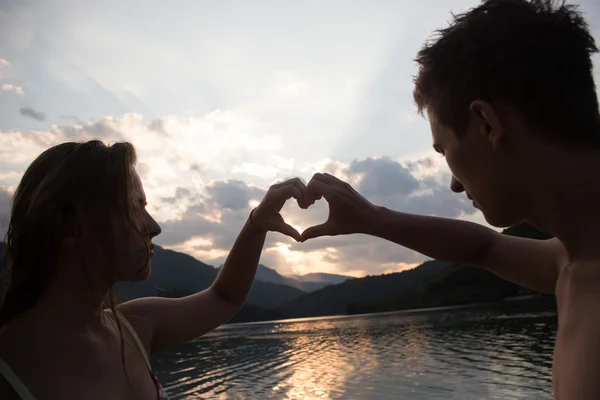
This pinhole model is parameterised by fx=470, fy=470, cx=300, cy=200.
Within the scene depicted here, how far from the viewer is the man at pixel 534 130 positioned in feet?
4.82

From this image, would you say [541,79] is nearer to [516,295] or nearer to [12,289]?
[12,289]

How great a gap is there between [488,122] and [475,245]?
0.84 m

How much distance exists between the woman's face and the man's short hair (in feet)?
4.99

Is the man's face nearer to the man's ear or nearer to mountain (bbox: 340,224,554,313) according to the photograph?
the man's ear

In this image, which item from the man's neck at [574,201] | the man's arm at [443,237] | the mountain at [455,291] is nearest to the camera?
the man's neck at [574,201]

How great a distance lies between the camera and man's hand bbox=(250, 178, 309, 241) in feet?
9.17

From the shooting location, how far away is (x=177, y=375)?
35.0 metres

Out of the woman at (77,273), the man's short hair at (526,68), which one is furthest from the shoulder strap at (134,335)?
the man's short hair at (526,68)

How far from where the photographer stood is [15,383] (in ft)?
5.88

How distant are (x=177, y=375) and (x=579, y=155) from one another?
37.4 metres

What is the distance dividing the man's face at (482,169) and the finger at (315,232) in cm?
69

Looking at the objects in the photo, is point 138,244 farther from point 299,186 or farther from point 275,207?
point 299,186

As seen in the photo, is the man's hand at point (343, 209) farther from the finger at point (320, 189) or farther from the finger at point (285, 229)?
the finger at point (285, 229)

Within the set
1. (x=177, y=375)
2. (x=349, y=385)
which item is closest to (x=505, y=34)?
(x=349, y=385)
